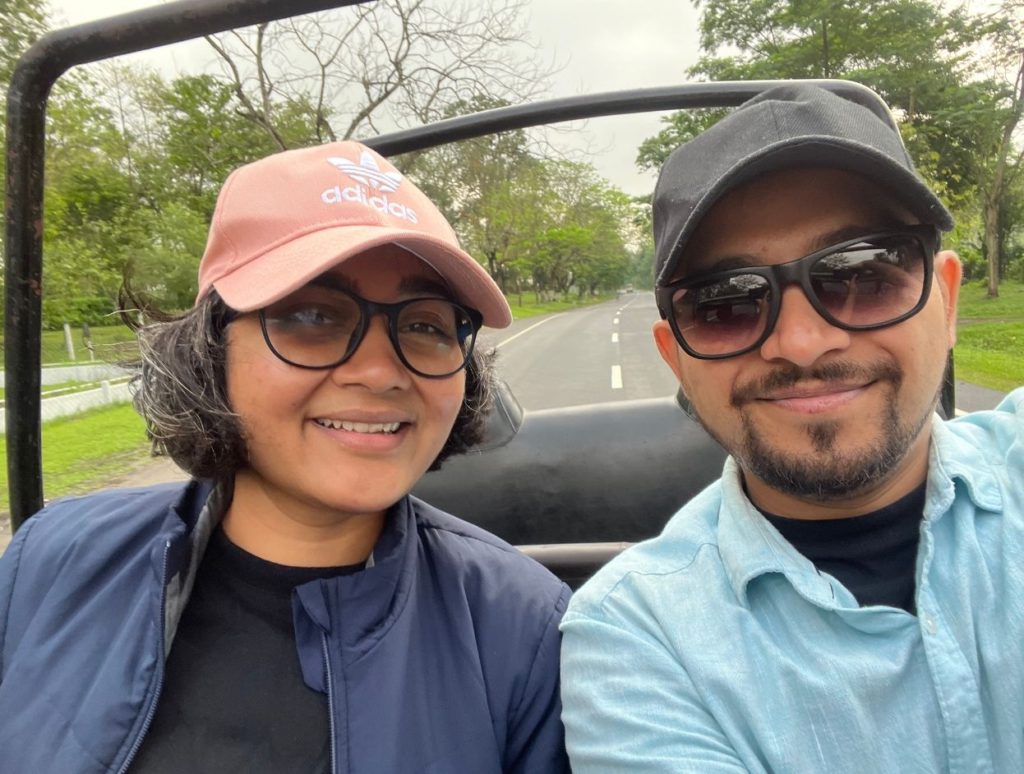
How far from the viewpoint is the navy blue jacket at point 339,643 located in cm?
114

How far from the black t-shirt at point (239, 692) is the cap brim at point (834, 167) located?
0.97m

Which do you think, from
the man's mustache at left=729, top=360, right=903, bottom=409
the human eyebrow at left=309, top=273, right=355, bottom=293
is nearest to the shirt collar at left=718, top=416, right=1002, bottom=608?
the man's mustache at left=729, top=360, right=903, bottom=409

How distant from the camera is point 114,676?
1180mm

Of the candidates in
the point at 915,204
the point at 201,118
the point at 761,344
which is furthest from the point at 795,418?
the point at 201,118

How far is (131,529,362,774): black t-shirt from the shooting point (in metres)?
1.17

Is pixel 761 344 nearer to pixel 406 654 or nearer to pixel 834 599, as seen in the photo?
pixel 834 599

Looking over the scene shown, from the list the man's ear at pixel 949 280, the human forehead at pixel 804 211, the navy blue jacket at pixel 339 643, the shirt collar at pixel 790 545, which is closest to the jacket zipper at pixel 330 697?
the navy blue jacket at pixel 339 643

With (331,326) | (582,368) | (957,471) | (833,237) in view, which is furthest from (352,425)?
(582,368)

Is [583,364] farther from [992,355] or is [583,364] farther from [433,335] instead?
[992,355]

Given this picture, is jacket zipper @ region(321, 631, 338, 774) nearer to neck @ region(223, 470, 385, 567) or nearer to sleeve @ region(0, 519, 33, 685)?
neck @ region(223, 470, 385, 567)

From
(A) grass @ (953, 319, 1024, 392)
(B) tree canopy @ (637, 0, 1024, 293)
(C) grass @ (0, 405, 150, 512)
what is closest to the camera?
(C) grass @ (0, 405, 150, 512)

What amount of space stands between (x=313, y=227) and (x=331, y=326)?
0.55 feet

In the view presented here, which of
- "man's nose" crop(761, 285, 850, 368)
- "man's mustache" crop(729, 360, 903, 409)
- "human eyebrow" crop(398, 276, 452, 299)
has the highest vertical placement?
"human eyebrow" crop(398, 276, 452, 299)

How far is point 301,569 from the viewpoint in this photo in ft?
4.55
